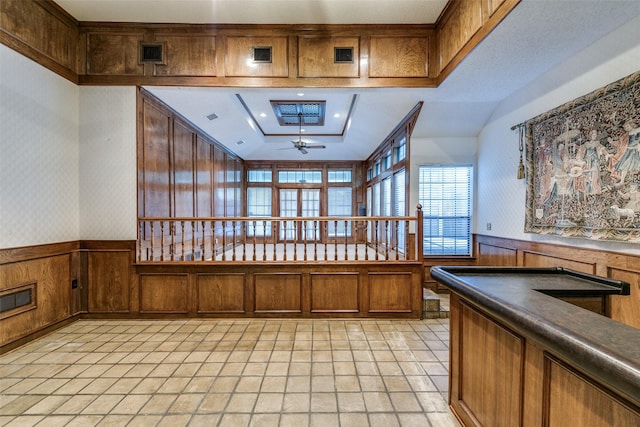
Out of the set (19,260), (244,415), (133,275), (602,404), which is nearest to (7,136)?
(19,260)

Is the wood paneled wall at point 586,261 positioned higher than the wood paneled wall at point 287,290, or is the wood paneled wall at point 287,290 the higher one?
the wood paneled wall at point 586,261

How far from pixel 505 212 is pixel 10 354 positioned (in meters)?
6.11

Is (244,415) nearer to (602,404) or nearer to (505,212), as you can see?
(602,404)

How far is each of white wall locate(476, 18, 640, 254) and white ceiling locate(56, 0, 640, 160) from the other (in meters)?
0.12

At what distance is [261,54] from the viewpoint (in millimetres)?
3828

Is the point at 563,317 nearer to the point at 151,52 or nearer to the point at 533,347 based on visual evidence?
the point at 533,347

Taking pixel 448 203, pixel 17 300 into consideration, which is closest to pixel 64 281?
pixel 17 300

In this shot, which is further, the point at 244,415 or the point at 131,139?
the point at 131,139

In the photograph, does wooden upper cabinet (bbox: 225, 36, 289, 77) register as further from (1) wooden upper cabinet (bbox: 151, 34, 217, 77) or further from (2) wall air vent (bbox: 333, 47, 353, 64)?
(2) wall air vent (bbox: 333, 47, 353, 64)

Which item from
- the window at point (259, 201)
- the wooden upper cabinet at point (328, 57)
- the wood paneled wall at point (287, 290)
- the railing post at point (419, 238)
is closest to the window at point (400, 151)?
the railing post at point (419, 238)

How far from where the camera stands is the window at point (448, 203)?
519cm

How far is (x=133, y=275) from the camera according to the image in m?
3.93

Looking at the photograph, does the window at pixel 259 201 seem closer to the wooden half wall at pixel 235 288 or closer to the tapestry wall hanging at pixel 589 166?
the wooden half wall at pixel 235 288

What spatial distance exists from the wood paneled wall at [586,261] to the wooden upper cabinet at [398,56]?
8.55 ft
